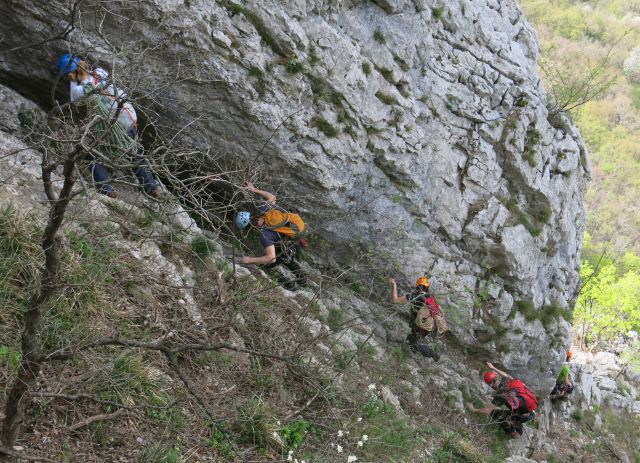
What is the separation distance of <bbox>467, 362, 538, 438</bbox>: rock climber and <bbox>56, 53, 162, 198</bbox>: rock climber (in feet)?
21.7

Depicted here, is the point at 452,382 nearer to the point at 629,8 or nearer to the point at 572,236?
the point at 572,236

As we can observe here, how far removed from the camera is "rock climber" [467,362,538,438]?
809 centimetres

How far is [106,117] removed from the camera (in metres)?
2.46

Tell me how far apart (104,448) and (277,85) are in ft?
16.0

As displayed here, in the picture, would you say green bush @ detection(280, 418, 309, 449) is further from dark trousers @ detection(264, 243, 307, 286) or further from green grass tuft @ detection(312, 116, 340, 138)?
green grass tuft @ detection(312, 116, 340, 138)

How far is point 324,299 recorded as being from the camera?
776 centimetres

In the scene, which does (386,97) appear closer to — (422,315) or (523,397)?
(422,315)

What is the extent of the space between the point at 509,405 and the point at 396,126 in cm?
515

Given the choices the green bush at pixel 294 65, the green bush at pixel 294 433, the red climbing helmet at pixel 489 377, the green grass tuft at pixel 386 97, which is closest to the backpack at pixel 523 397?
the red climbing helmet at pixel 489 377

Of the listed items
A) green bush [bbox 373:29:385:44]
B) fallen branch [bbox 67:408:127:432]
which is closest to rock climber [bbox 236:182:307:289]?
green bush [bbox 373:29:385:44]

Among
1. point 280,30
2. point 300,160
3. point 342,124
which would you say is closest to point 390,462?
point 300,160

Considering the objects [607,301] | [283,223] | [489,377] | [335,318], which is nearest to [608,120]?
[607,301]

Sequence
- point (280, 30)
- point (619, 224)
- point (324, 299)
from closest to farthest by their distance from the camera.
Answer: point (280, 30) → point (324, 299) → point (619, 224)

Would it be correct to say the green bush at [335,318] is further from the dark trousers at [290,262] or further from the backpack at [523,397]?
the backpack at [523,397]
